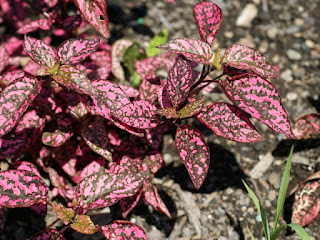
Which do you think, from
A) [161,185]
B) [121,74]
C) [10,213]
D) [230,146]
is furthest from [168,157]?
[10,213]

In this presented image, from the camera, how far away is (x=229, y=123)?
1520mm

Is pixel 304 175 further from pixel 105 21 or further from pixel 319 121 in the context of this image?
pixel 105 21

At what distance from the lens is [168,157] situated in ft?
7.20

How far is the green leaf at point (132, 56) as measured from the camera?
Result: 7.37 feet

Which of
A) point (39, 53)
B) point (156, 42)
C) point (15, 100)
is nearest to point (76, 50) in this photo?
point (39, 53)

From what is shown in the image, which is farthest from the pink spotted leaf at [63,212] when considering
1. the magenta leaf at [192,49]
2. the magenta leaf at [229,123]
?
the magenta leaf at [192,49]

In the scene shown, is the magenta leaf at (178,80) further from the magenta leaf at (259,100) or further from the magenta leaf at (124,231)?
the magenta leaf at (124,231)

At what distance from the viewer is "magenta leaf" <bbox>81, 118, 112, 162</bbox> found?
5.41ft

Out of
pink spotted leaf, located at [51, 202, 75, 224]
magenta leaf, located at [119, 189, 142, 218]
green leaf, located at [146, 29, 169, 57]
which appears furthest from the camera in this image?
green leaf, located at [146, 29, 169, 57]

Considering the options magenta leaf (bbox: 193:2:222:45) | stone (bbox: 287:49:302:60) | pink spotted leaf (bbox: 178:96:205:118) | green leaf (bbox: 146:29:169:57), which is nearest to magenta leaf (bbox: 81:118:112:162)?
pink spotted leaf (bbox: 178:96:205:118)

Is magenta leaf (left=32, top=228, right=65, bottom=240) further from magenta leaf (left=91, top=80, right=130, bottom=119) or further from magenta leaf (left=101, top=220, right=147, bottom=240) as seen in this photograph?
magenta leaf (left=91, top=80, right=130, bottom=119)

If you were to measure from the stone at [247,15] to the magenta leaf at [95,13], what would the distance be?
1.47m

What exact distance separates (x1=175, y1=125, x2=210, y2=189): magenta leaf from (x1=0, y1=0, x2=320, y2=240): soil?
61 cm

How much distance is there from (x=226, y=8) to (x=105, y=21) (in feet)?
5.09
